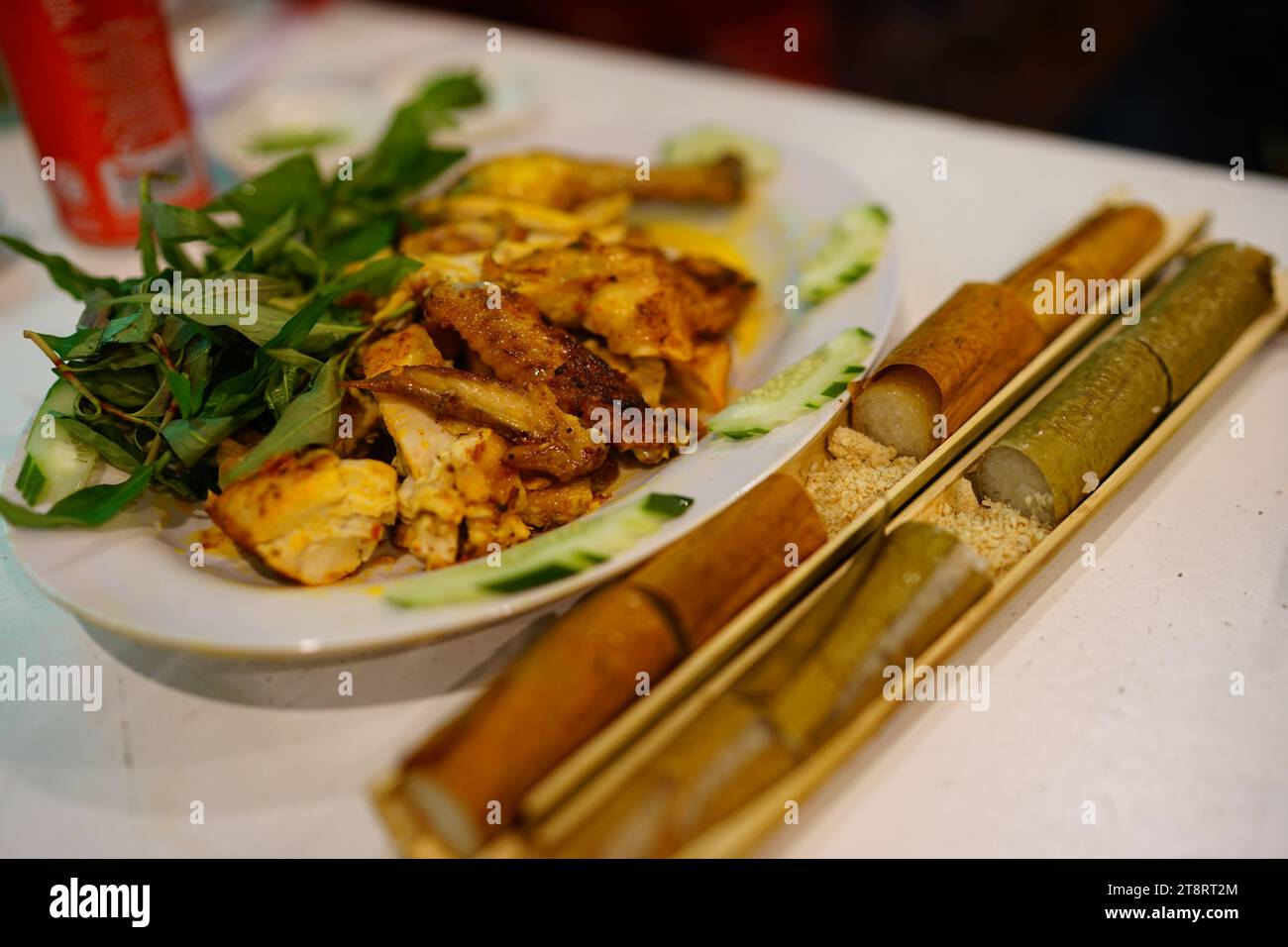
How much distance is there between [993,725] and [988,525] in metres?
0.39

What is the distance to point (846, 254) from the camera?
2.55m

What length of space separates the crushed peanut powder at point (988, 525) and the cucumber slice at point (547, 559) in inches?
20.6

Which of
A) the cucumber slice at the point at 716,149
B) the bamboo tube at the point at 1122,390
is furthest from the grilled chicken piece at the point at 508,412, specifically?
the cucumber slice at the point at 716,149

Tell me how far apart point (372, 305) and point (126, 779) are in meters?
1.14

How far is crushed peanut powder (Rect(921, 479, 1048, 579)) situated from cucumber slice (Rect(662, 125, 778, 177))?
1.46 meters

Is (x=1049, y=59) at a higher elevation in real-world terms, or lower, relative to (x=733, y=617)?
higher

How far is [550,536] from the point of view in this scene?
181cm

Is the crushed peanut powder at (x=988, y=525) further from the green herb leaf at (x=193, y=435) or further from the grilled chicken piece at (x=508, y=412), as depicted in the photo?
the green herb leaf at (x=193, y=435)

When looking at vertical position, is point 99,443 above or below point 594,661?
above

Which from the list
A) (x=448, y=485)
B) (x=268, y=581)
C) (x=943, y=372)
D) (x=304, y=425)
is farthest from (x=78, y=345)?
(x=943, y=372)

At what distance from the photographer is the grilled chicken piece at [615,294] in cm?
221

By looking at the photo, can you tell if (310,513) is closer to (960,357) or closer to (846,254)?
(960,357)
